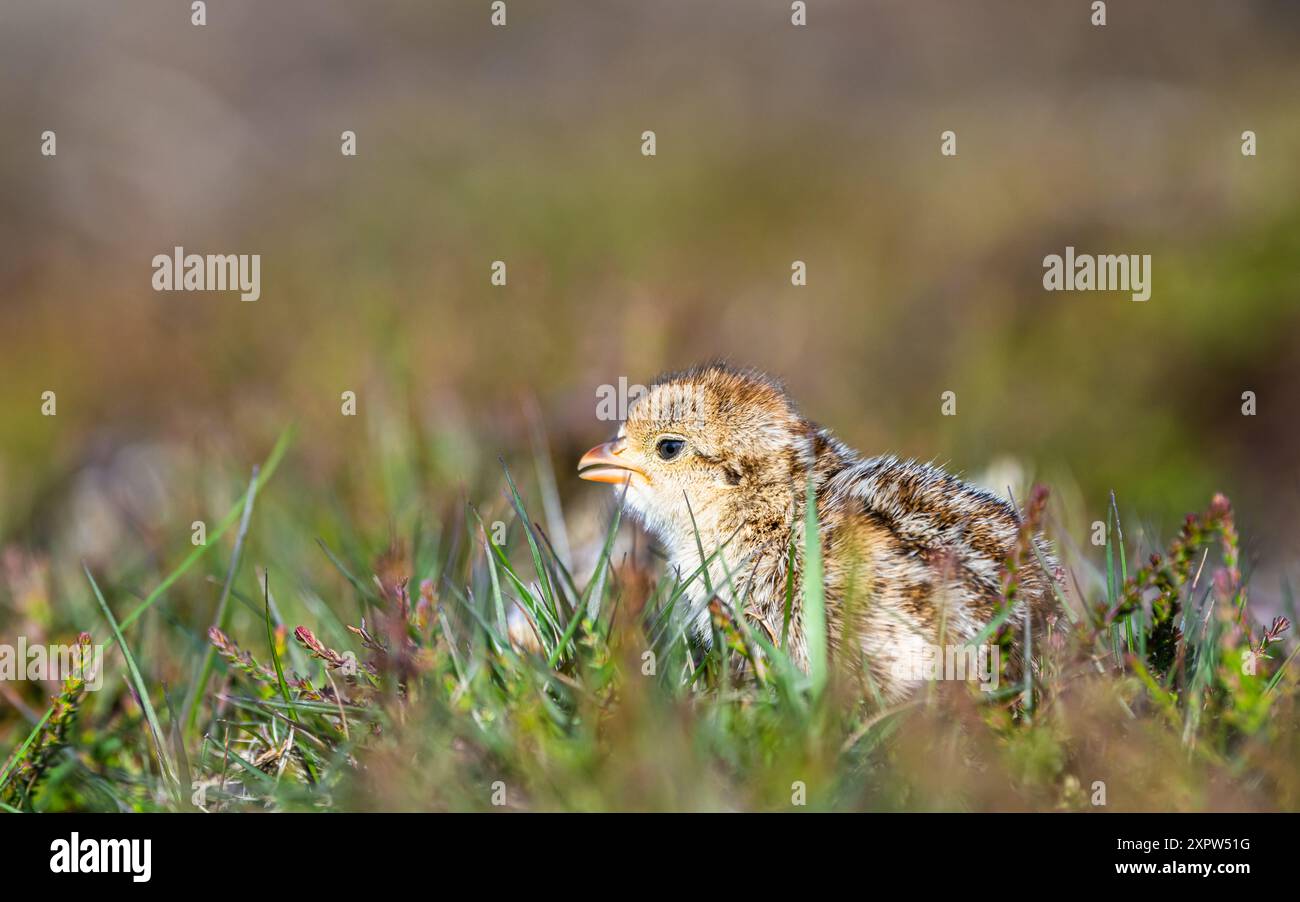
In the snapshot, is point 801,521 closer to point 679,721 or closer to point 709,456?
point 709,456

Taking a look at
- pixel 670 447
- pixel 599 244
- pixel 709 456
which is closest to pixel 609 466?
pixel 670 447

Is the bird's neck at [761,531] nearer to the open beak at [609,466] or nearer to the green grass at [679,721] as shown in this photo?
the green grass at [679,721]

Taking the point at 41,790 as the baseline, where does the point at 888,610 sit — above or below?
above

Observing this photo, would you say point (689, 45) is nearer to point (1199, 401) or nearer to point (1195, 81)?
point (1195, 81)

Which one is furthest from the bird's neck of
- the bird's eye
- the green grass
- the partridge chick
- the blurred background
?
the blurred background

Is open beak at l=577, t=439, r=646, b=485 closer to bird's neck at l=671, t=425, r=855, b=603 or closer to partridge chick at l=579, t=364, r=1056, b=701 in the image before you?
partridge chick at l=579, t=364, r=1056, b=701

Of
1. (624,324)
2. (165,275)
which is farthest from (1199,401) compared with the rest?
(165,275)

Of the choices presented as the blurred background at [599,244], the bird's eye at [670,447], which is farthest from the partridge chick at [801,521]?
the blurred background at [599,244]

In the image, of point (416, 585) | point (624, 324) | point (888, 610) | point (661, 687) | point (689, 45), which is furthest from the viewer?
point (689, 45)
